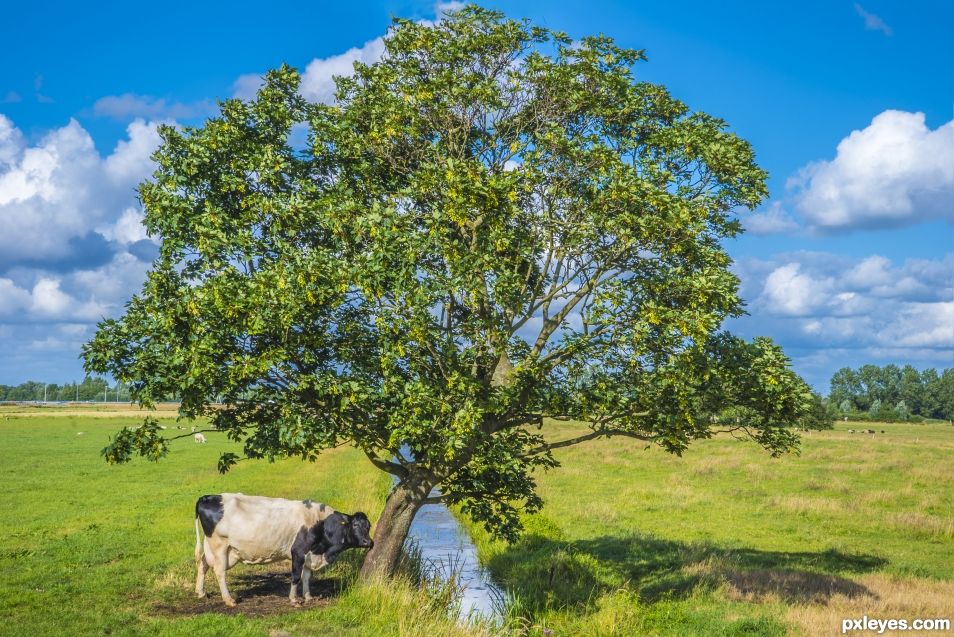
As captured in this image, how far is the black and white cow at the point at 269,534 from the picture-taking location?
61.0 ft

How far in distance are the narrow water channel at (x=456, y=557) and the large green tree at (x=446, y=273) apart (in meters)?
3.81

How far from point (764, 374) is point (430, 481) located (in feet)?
26.3

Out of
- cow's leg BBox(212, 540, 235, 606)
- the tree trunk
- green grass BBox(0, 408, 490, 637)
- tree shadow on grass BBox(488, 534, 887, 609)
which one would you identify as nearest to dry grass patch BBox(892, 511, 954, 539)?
tree shadow on grass BBox(488, 534, 887, 609)

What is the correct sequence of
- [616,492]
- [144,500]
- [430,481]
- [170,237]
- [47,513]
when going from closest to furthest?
1. [170,237]
2. [430,481]
3. [47,513]
4. [144,500]
5. [616,492]

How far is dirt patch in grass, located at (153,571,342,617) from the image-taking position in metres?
17.9

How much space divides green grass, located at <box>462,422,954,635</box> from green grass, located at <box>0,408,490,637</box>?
4.38 m

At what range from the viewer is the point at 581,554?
26438 millimetres

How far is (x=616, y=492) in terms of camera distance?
140ft

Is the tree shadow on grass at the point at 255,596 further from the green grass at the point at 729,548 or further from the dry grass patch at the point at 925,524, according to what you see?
the dry grass patch at the point at 925,524

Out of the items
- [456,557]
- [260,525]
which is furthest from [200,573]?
[456,557]

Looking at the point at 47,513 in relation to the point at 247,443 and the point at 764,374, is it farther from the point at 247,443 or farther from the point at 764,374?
the point at 764,374

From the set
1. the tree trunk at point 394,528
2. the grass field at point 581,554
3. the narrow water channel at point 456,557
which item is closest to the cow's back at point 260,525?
the grass field at point 581,554

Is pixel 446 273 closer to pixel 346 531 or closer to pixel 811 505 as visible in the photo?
pixel 346 531

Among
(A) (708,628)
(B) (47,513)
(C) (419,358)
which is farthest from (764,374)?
(B) (47,513)
